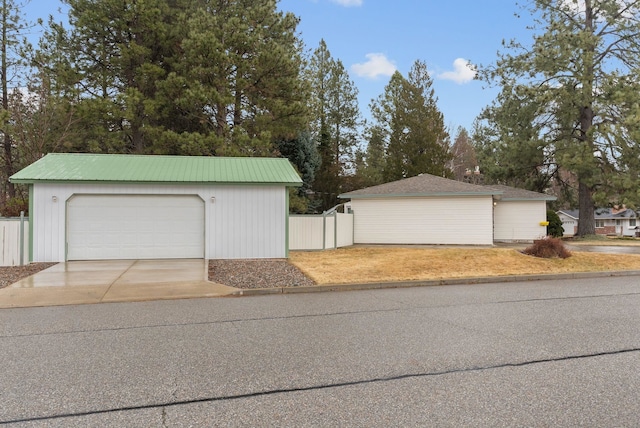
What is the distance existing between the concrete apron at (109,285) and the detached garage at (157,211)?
1.53 m

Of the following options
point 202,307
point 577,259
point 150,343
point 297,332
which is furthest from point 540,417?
point 577,259

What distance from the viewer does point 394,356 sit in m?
4.54

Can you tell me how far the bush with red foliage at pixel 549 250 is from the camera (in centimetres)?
1309

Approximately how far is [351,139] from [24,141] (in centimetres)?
2465

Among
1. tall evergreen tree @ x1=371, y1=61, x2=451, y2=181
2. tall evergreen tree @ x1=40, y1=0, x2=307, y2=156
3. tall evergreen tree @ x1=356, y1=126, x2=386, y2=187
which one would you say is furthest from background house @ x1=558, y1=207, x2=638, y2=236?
tall evergreen tree @ x1=40, y1=0, x2=307, y2=156

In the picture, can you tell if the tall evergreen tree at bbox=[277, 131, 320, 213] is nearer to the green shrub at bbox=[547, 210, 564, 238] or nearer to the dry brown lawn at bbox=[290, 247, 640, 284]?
the dry brown lawn at bbox=[290, 247, 640, 284]

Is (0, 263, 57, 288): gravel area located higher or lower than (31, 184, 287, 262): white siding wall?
lower

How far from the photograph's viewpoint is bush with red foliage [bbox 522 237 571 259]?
43.0ft

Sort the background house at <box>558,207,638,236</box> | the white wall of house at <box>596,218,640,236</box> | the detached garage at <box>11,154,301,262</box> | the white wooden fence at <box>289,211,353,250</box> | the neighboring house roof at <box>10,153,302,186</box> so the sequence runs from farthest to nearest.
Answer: the white wall of house at <box>596,218,640,236</box>, the background house at <box>558,207,638,236</box>, the white wooden fence at <box>289,211,353,250</box>, the neighboring house roof at <box>10,153,302,186</box>, the detached garage at <box>11,154,301,262</box>

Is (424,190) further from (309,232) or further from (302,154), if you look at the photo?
(302,154)

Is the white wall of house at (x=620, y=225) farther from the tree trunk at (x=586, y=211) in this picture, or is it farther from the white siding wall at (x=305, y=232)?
the white siding wall at (x=305, y=232)

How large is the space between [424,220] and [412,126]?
16486 mm

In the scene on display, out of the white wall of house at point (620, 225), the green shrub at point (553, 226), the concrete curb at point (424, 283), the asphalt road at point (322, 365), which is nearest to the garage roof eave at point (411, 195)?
the concrete curb at point (424, 283)

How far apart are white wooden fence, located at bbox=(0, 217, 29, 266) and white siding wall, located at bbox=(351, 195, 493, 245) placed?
12969mm
